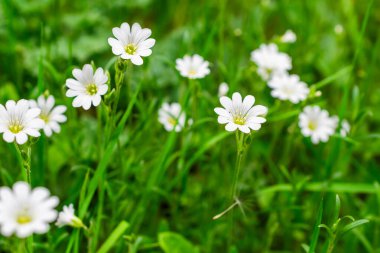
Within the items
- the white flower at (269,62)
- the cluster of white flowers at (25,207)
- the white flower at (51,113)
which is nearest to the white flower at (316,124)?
the white flower at (269,62)

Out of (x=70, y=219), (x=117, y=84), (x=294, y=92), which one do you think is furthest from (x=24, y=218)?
(x=294, y=92)

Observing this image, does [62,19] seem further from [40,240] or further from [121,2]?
[40,240]

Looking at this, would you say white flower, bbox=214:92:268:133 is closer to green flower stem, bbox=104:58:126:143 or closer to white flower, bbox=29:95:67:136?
green flower stem, bbox=104:58:126:143

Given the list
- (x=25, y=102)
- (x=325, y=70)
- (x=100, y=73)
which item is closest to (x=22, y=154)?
(x=25, y=102)

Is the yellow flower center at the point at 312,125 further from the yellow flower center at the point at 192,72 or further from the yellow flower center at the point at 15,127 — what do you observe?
the yellow flower center at the point at 15,127

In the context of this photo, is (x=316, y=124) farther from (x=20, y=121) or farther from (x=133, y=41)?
(x=20, y=121)

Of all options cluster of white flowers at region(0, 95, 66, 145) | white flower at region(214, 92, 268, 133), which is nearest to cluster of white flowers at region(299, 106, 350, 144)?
white flower at region(214, 92, 268, 133)
